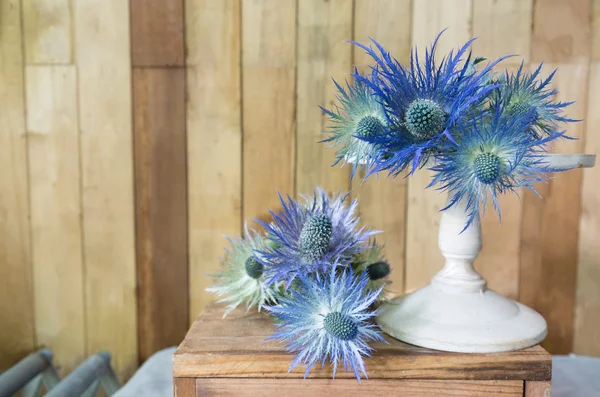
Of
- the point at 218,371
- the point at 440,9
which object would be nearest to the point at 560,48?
the point at 440,9

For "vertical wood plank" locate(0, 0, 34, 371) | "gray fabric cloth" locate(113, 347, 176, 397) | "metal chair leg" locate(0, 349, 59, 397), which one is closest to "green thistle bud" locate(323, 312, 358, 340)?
"gray fabric cloth" locate(113, 347, 176, 397)

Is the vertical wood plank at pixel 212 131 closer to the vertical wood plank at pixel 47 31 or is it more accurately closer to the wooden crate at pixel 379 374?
the vertical wood plank at pixel 47 31

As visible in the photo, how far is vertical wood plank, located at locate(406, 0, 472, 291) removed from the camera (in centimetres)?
110

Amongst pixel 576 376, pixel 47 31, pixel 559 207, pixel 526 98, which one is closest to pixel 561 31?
pixel 559 207

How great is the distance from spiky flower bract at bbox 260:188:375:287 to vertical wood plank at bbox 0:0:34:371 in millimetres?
790

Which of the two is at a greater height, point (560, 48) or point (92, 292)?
point (560, 48)

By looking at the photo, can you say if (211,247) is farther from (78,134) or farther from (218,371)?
(218,371)

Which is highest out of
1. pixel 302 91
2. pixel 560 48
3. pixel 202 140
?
pixel 560 48

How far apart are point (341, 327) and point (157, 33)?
86 cm

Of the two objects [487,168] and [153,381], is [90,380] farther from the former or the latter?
[487,168]

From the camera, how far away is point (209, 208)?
116 centimetres

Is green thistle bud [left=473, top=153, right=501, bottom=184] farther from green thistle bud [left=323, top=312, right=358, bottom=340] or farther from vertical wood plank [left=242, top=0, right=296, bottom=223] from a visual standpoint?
vertical wood plank [left=242, top=0, right=296, bottom=223]

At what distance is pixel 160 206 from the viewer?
1.16 meters

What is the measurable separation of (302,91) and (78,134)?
542mm
